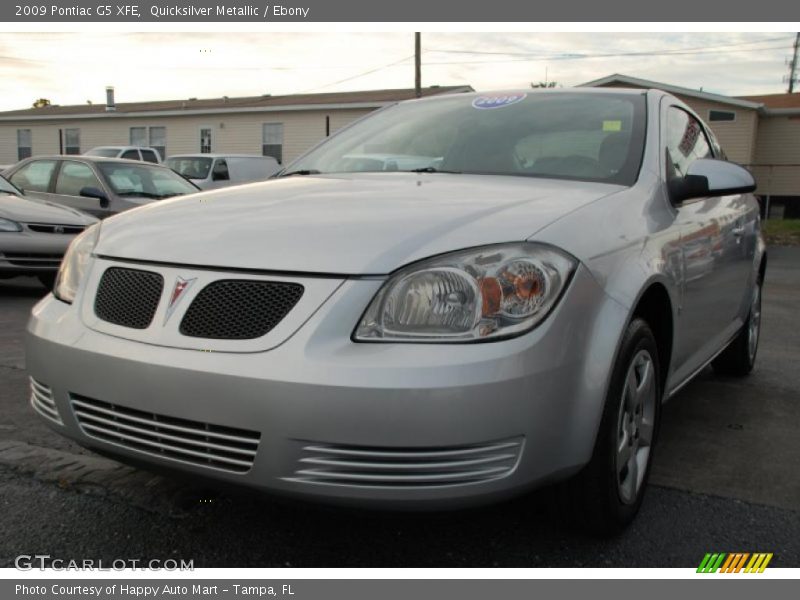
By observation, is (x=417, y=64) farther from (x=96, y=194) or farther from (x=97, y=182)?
(x=96, y=194)

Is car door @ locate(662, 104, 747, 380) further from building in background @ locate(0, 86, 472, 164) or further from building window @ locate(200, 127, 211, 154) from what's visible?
building window @ locate(200, 127, 211, 154)

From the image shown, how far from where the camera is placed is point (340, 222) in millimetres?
2340

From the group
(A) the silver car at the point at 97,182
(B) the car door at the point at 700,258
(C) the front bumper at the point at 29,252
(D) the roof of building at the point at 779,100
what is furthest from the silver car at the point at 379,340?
(D) the roof of building at the point at 779,100

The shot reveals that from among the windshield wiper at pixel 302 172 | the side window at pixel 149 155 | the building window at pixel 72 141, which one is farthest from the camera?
the building window at pixel 72 141

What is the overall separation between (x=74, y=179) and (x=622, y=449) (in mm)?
9247

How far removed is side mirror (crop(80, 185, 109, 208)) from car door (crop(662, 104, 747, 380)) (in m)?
7.06

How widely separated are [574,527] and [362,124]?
93.4 inches

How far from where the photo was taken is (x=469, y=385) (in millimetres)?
1939

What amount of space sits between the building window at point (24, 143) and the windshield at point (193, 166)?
18500 millimetres

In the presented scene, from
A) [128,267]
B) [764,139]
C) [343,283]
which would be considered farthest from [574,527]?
[764,139]

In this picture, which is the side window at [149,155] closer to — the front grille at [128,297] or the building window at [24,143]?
the building window at [24,143]

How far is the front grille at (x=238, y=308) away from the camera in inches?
82.0

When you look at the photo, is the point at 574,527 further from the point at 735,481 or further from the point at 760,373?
the point at 760,373

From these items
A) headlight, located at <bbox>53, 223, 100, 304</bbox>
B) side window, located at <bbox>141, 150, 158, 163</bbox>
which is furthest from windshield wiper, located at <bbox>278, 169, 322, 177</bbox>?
side window, located at <bbox>141, 150, 158, 163</bbox>
